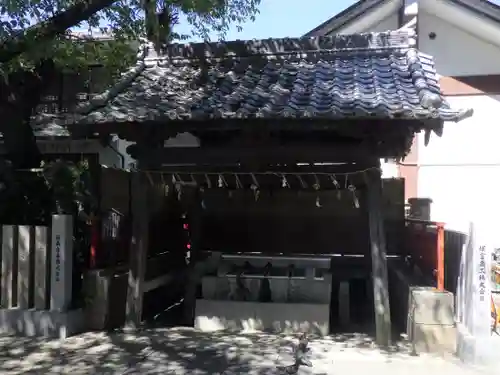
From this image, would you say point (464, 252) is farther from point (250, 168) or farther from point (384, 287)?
point (250, 168)

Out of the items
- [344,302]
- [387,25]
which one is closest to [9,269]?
[344,302]

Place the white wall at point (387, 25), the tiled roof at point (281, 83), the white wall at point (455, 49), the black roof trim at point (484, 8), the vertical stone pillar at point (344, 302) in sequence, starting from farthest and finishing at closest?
the white wall at point (387, 25), the white wall at point (455, 49), the black roof trim at point (484, 8), the vertical stone pillar at point (344, 302), the tiled roof at point (281, 83)

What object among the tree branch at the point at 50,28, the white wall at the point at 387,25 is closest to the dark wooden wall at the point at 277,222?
the tree branch at the point at 50,28

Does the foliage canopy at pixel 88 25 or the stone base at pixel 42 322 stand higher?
the foliage canopy at pixel 88 25

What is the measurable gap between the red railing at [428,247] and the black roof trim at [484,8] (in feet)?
19.8

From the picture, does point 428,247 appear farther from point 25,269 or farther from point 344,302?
point 25,269

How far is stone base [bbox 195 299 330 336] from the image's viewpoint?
27.0ft

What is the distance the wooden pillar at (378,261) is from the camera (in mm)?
7473

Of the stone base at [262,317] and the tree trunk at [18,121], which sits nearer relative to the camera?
the stone base at [262,317]

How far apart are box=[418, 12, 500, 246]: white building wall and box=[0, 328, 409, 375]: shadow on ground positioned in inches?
293

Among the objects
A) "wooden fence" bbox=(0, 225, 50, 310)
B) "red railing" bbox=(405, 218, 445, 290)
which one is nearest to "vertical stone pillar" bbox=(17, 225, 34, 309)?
"wooden fence" bbox=(0, 225, 50, 310)

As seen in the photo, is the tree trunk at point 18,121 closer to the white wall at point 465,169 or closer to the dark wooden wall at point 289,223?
the dark wooden wall at point 289,223

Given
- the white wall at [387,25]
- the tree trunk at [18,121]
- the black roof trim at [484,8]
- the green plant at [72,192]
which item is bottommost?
the green plant at [72,192]

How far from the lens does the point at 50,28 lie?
312 inches
